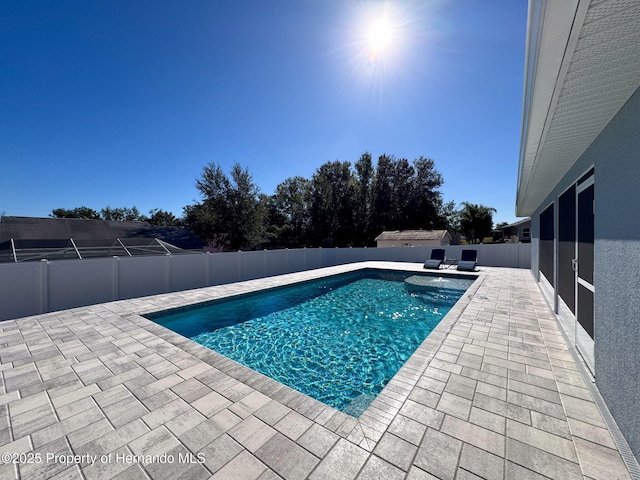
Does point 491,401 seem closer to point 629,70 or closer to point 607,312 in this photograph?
point 607,312

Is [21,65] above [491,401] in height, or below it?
above

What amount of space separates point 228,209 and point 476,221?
29.8 metres

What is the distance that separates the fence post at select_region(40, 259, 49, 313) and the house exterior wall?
9583 mm

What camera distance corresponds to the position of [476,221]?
32.5m

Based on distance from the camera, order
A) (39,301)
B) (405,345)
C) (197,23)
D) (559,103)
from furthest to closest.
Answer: (197,23)
(39,301)
(405,345)
(559,103)

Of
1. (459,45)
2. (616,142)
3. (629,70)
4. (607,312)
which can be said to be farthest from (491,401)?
(459,45)

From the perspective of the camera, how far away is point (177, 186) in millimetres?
23969

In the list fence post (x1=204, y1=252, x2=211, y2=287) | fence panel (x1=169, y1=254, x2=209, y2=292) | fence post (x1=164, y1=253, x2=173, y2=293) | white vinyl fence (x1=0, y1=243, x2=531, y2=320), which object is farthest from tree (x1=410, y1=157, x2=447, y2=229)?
fence post (x1=164, y1=253, x2=173, y2=293)

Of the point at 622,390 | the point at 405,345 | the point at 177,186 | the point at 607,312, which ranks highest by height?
the point at 177,186

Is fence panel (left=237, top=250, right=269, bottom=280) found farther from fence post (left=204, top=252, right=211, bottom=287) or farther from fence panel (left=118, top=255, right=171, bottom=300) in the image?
fence panel (left=118, top=255, right=171, bottom=300)

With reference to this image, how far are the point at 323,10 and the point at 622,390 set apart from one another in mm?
8788

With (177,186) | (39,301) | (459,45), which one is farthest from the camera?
(177,186)

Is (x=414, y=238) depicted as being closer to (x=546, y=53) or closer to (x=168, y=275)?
(x=168, y=275)

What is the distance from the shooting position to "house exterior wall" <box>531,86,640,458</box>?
1768 millimetres
